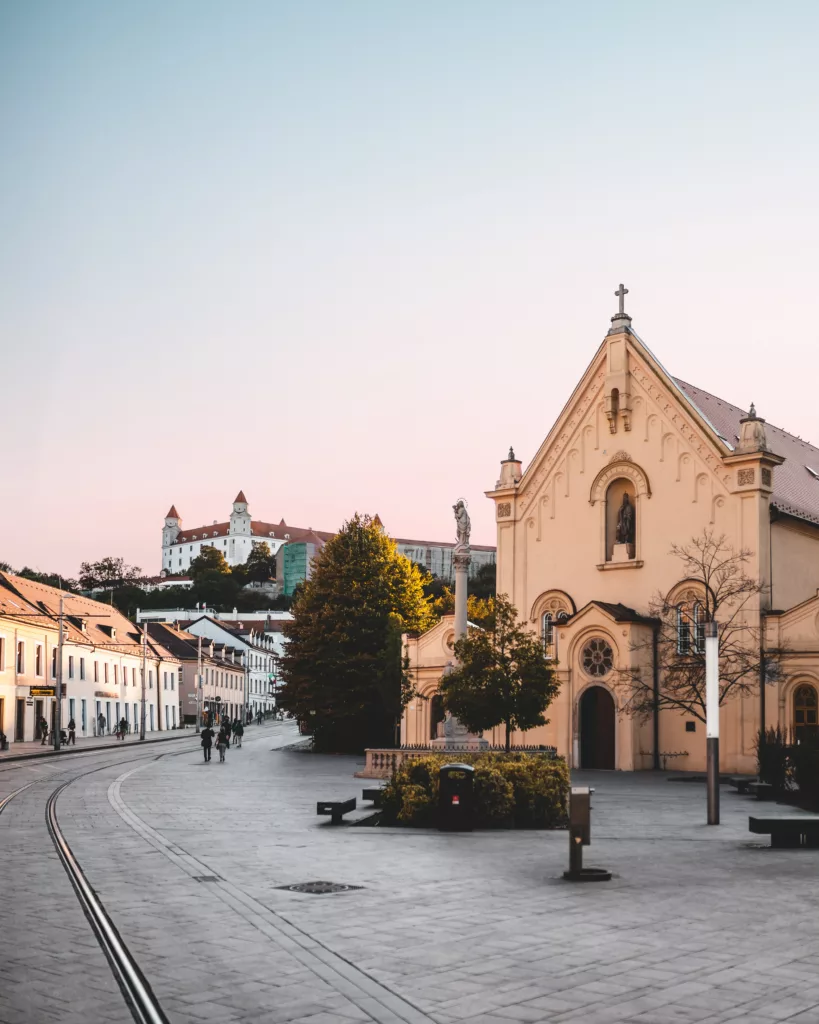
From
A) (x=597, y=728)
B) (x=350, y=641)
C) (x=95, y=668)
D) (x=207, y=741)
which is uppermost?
(x=350, y=641)

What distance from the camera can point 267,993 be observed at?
7684mm

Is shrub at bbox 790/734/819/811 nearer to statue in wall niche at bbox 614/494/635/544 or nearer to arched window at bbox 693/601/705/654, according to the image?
arched window at bbox 693/601/705/654

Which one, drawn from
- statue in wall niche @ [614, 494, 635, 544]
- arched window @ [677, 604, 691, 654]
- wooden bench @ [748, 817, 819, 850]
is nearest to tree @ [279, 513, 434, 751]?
statue in wall niche @ [614, 494, 635, 544]

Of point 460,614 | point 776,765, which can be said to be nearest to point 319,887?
point 776,765

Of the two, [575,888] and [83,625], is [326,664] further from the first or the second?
[575,888]

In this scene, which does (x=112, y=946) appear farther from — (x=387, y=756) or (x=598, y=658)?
(x=598, y=658)

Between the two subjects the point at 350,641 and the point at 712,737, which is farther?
the point at 350,641

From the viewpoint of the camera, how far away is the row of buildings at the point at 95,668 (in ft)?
190

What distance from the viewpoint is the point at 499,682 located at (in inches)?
1261

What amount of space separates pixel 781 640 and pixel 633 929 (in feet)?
98.9

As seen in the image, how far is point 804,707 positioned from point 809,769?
1502 cm

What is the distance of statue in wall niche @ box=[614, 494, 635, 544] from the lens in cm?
4319

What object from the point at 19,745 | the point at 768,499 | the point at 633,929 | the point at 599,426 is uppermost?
the point at 599,426

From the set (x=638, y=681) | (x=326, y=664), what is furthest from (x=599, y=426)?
(x=326, y=664)
